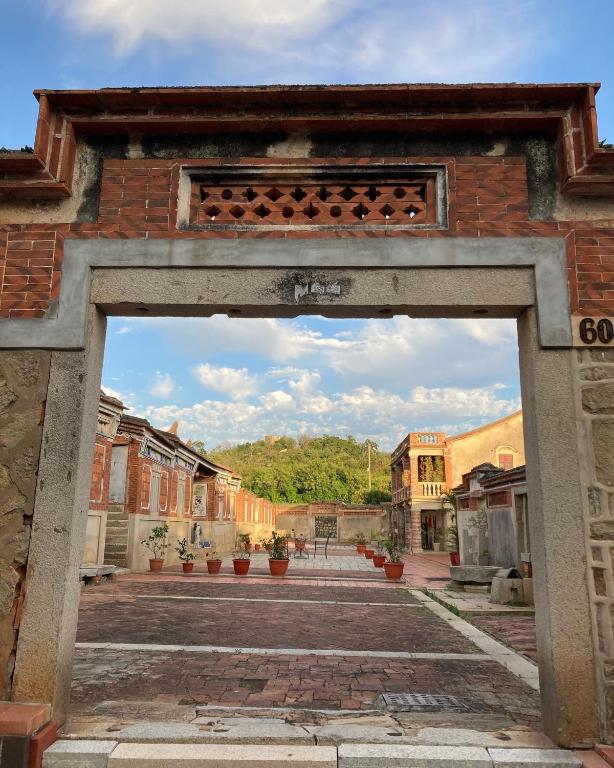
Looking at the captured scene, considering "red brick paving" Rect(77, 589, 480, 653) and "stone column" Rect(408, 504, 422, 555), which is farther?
"stone column" Rect(408, 504, 422, 555)

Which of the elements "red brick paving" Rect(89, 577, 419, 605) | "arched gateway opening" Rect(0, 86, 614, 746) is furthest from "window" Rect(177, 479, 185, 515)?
"arched gateway opening" Rect(0, 86, 614, 746)

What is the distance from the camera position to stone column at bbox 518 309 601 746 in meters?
3.60

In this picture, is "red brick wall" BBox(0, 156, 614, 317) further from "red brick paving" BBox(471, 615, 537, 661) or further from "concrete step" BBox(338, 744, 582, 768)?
"red brick paving" BBox(471, 615, 537, 661)

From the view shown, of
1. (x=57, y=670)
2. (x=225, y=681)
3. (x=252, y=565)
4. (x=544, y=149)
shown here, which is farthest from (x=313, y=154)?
(x=252, y=565)

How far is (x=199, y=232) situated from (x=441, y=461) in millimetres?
29822

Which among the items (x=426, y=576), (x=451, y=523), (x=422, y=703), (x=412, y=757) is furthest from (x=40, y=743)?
(x=451, y=523)

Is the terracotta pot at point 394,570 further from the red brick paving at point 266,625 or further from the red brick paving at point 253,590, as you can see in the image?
the red brick paving at point 266,625

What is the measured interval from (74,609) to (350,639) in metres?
4.61

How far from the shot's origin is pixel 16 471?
4027mm

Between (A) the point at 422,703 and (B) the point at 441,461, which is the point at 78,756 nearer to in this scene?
(A) the point at 422,703

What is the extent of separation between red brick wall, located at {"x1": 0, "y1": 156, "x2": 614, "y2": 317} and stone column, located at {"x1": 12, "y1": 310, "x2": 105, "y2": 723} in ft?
1.85

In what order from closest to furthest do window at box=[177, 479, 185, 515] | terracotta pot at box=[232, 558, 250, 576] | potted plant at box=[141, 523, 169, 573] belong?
terracotta pot at box=[232, 558, 250, 576] < potted plant at box=[141, 523, 169, 573] < window at box=[177, 479, 185, 515]

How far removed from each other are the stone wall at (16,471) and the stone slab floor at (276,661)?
34.6 inches

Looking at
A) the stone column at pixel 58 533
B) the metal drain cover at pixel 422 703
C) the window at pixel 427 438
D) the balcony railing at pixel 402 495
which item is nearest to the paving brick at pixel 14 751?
the stone column at pixel 58 533
